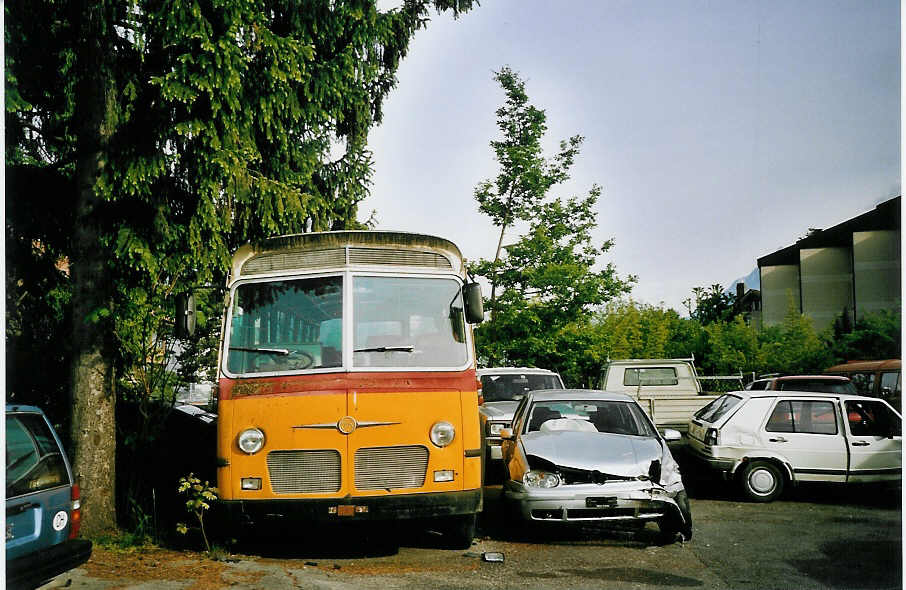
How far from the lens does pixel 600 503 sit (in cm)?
814

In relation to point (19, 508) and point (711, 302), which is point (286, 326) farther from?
point (711, 302)

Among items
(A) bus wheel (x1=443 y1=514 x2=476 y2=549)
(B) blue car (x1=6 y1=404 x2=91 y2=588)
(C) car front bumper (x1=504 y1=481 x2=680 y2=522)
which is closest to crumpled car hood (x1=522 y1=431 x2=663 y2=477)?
(C) car front bumper (x1=504 y1=481 x2=680 y2=522)

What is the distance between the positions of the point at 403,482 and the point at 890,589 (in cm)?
411

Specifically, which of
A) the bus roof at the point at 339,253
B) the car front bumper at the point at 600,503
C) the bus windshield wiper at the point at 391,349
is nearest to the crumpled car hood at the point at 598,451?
the car front bumper at the point at 600,503

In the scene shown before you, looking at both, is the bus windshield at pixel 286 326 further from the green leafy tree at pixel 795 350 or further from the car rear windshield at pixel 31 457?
the green leafy tree at pixel 795 350

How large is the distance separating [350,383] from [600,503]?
2.76 m

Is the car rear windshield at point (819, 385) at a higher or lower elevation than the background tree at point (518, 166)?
lower

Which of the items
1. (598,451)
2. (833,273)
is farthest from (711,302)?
(598,451)

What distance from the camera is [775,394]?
1138 cm

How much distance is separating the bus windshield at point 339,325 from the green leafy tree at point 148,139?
3.26 ft

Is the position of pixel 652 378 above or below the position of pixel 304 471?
above

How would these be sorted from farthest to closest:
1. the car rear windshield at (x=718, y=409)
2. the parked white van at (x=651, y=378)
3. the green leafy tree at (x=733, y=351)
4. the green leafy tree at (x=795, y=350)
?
1. the green leafy tree at (x=733, y=351)
2. the green leafy tree at (x=795, y=350)
3. the parked white van at (x=651, y=378)
4. the car rear windshield at (x=718, y=409)

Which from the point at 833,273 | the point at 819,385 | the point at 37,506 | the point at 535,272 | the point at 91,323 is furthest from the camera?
the point at 833,273

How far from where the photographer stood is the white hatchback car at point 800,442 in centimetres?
1092
